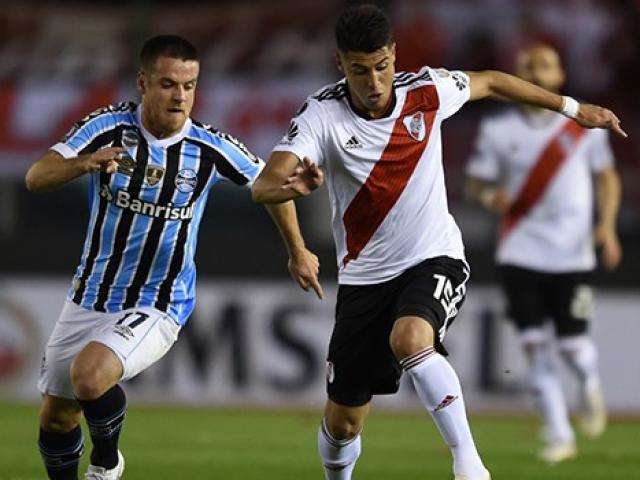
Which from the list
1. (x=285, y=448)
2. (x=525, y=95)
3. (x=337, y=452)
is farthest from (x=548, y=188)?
(x=337, y=452)

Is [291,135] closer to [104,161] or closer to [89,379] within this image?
[104,161]

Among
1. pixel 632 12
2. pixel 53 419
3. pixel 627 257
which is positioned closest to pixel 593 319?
pixel 627 257

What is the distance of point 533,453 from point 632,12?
7.49m

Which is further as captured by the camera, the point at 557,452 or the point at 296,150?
the point at 557,452

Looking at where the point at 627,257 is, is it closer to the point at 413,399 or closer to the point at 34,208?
the point at 413,399

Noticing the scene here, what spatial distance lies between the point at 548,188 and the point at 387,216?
3826 mm

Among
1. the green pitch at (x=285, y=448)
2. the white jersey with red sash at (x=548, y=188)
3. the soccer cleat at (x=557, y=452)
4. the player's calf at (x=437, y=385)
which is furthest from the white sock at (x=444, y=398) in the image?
the white jersey with red sash at (x=548, y=188)

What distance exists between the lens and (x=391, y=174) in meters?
7.25

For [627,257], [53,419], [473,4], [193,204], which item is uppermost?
[193,204]

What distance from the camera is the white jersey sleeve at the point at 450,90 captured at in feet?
24.2

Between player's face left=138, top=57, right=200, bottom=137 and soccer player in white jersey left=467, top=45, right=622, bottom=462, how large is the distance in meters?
3.75

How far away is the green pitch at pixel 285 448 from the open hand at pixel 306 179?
3107 mm

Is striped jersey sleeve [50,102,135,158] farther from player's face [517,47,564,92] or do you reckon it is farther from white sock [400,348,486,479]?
player's face [517,47,564,92]

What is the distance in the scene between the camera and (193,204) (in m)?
7.59
